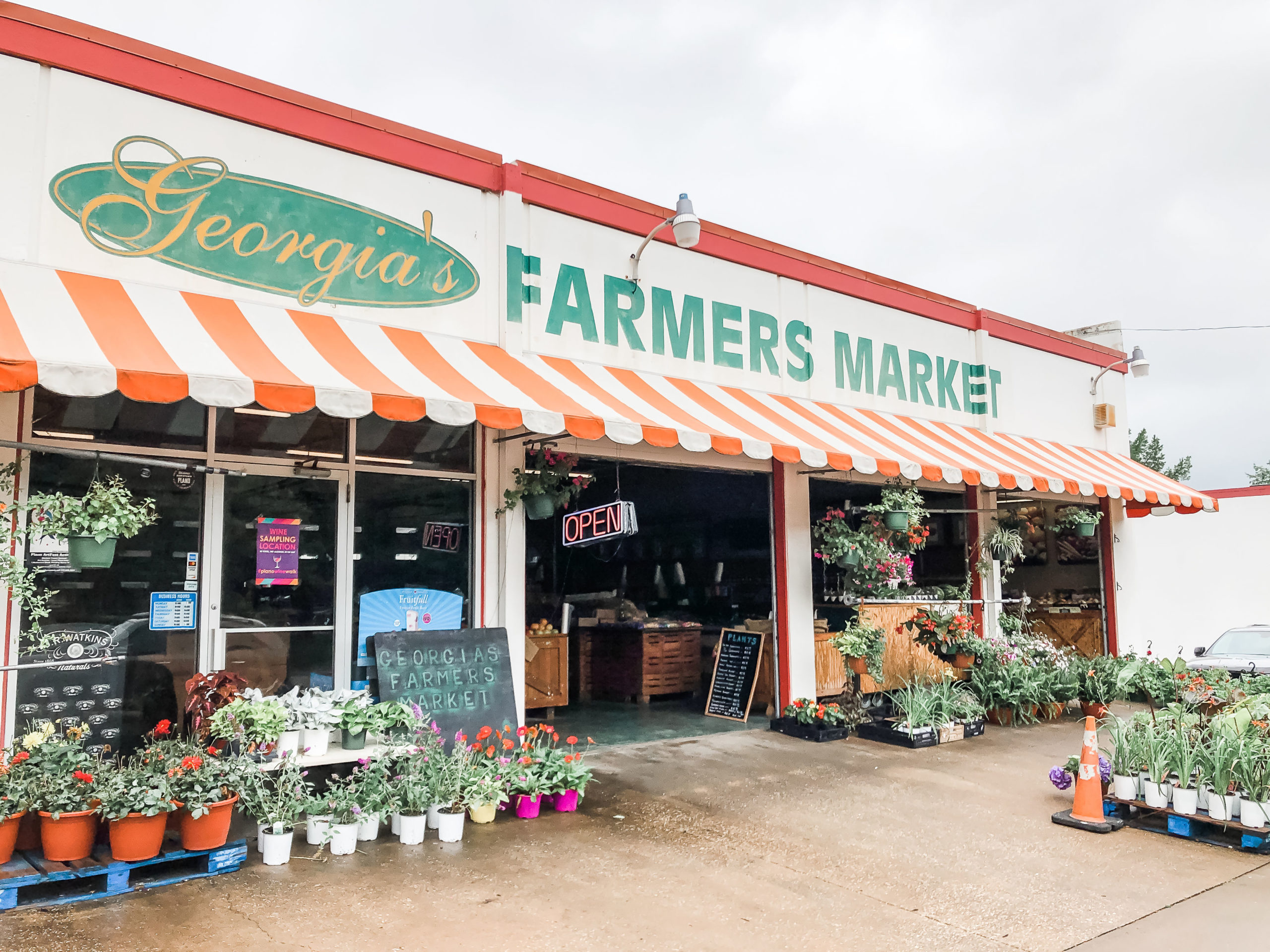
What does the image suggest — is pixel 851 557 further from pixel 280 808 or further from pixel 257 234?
pixel 257 234

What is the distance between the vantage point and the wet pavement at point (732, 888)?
416 cm

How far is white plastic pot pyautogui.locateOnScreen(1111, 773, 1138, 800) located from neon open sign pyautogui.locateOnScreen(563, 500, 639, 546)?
3994mm

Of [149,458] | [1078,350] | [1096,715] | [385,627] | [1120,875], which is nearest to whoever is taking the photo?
[1120,875]

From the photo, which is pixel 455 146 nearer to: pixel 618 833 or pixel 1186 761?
pixel 618 833

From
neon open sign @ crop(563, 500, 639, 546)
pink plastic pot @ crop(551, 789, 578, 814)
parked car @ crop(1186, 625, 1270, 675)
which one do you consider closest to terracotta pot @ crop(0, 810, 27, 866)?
pink plastic pot @ crop(551, 789, 578, 814)

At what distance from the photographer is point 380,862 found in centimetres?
523

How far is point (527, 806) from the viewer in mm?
6227

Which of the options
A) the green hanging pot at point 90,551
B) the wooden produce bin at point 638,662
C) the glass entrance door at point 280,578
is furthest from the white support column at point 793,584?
the green hanging pot at point 90,551

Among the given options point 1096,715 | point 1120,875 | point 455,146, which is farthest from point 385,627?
point 1096,715

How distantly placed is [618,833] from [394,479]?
330 cm

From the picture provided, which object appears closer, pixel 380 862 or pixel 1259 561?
pixel 380 862

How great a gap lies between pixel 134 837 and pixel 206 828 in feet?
1.16

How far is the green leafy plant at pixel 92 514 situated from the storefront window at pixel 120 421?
84cm

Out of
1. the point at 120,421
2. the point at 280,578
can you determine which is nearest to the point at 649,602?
the point at 280,578
